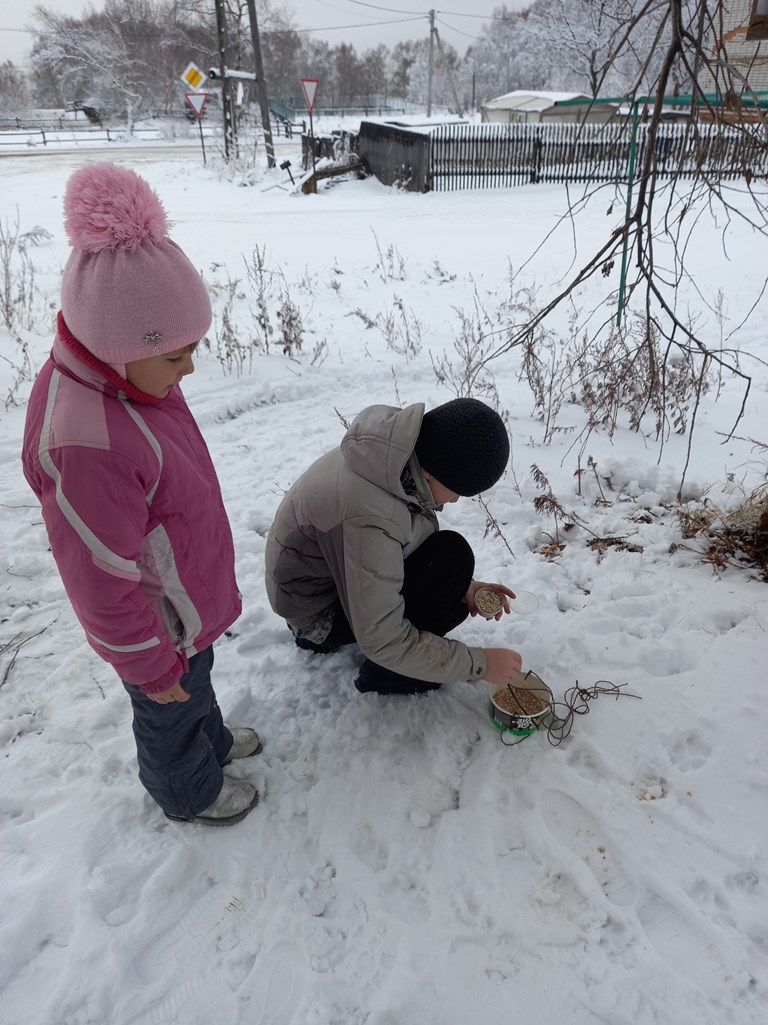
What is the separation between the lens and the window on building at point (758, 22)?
2.09 m

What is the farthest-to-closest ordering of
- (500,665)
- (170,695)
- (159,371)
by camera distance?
(500,665)
(170,695)
(159,371)

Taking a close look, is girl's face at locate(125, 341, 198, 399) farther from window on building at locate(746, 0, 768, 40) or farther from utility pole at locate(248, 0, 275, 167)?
utility pole at locate(248, 0, 275, 167)

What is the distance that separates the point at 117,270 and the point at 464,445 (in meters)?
0.88

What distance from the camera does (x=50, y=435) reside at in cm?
114

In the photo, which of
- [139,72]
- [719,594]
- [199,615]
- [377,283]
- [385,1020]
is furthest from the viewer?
[139,72]

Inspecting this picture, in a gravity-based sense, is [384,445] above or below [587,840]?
above

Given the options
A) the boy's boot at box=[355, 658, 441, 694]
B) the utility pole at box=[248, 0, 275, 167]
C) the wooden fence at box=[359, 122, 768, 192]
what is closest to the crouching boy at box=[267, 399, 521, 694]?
the boy's boot at box=[355, 658, 441, 694]

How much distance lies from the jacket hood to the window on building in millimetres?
1907

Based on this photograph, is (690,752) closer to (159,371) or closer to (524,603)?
(524,603)

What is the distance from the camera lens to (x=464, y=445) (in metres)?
1.55

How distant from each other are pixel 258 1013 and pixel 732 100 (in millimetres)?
2647

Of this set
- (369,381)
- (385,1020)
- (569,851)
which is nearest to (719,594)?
(569,851)

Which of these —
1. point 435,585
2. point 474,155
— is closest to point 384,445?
point 435,585

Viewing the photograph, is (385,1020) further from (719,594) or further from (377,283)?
(377,283)
